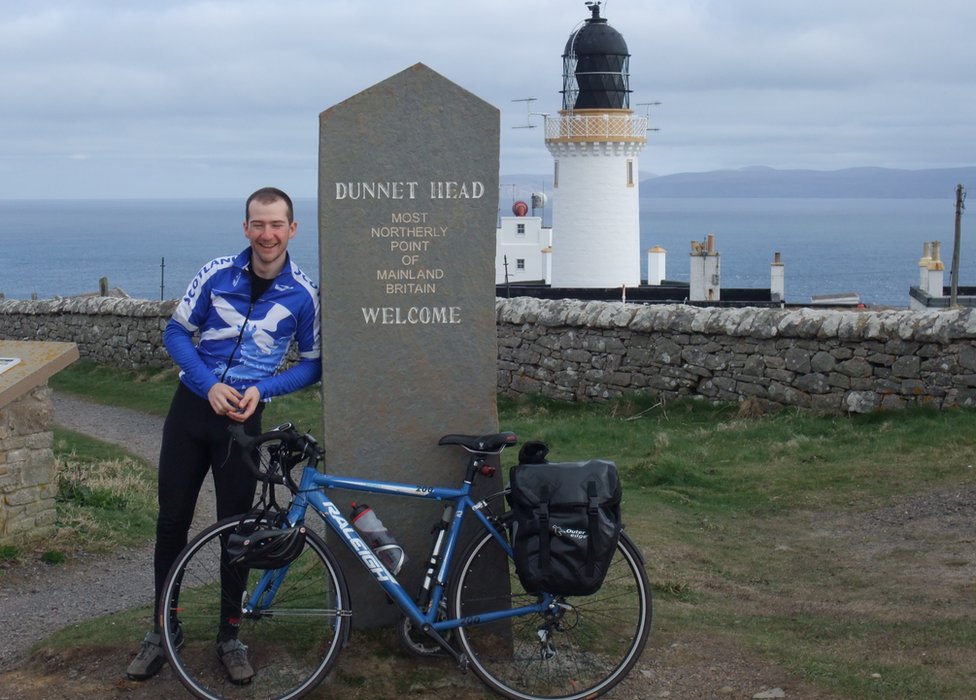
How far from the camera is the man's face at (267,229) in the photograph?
4.83m

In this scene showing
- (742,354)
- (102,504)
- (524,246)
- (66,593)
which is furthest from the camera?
(524,246)

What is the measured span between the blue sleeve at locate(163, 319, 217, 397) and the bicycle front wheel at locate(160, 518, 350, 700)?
21.4 inches

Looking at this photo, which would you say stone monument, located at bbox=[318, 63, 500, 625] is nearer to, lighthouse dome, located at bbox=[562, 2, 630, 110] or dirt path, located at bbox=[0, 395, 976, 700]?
dirt path, located at bbox=[0, 395, 976, 700]

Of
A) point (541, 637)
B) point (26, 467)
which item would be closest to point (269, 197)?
point (541, 637)

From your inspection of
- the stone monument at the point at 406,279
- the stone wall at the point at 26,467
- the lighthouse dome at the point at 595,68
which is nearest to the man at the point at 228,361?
the stone monument at the point at 406,279

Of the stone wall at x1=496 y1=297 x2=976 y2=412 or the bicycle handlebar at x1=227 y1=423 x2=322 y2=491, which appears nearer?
the bicycle handlebar at x1=227 y1=423 x2=322 y2=491

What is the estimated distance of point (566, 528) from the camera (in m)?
4.53

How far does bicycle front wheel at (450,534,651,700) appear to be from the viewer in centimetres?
479

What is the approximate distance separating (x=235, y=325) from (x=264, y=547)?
2.99 feet

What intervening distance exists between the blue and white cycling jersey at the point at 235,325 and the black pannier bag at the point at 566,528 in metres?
1.11

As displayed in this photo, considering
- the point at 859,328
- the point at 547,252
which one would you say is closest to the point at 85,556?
the point at 859,328

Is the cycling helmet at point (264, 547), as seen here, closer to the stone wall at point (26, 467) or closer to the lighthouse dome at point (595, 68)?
the stone wall at point (26, 467)

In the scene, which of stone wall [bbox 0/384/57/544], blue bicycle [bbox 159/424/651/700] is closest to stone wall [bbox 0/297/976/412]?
blue bicycle [bbox 159/424/651/700]

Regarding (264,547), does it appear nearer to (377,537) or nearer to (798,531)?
(377,537)
